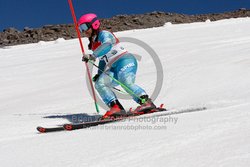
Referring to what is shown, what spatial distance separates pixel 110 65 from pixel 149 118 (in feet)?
5.26

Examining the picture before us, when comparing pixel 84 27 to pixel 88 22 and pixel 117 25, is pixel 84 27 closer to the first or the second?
pixel 88 22

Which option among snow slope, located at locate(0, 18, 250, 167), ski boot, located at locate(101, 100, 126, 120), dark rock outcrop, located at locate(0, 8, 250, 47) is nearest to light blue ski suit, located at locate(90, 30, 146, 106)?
ski boot, located at locate(101, 100, 126, 120)

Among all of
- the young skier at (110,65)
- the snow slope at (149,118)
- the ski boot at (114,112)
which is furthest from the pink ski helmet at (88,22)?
the snow slope at (149,118)

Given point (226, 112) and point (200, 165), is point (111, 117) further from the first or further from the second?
point (200, 165)

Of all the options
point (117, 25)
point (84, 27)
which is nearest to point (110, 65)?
point (84, 27)

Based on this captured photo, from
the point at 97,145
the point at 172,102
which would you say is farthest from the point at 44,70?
the point at 97,145

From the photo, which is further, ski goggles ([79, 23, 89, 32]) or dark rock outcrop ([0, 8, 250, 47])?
dark rock outcrop ([0, 8, 250, 47])

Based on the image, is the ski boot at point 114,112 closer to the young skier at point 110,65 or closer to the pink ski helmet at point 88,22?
the young skier at point 110,65

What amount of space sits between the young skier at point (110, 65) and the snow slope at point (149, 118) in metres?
0.81

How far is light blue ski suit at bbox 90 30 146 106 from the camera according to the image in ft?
20.4

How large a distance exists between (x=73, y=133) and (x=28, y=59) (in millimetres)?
14512

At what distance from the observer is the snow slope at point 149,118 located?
10.6 feet

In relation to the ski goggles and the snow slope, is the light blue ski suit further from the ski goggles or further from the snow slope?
the snow slope

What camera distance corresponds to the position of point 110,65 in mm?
6434
